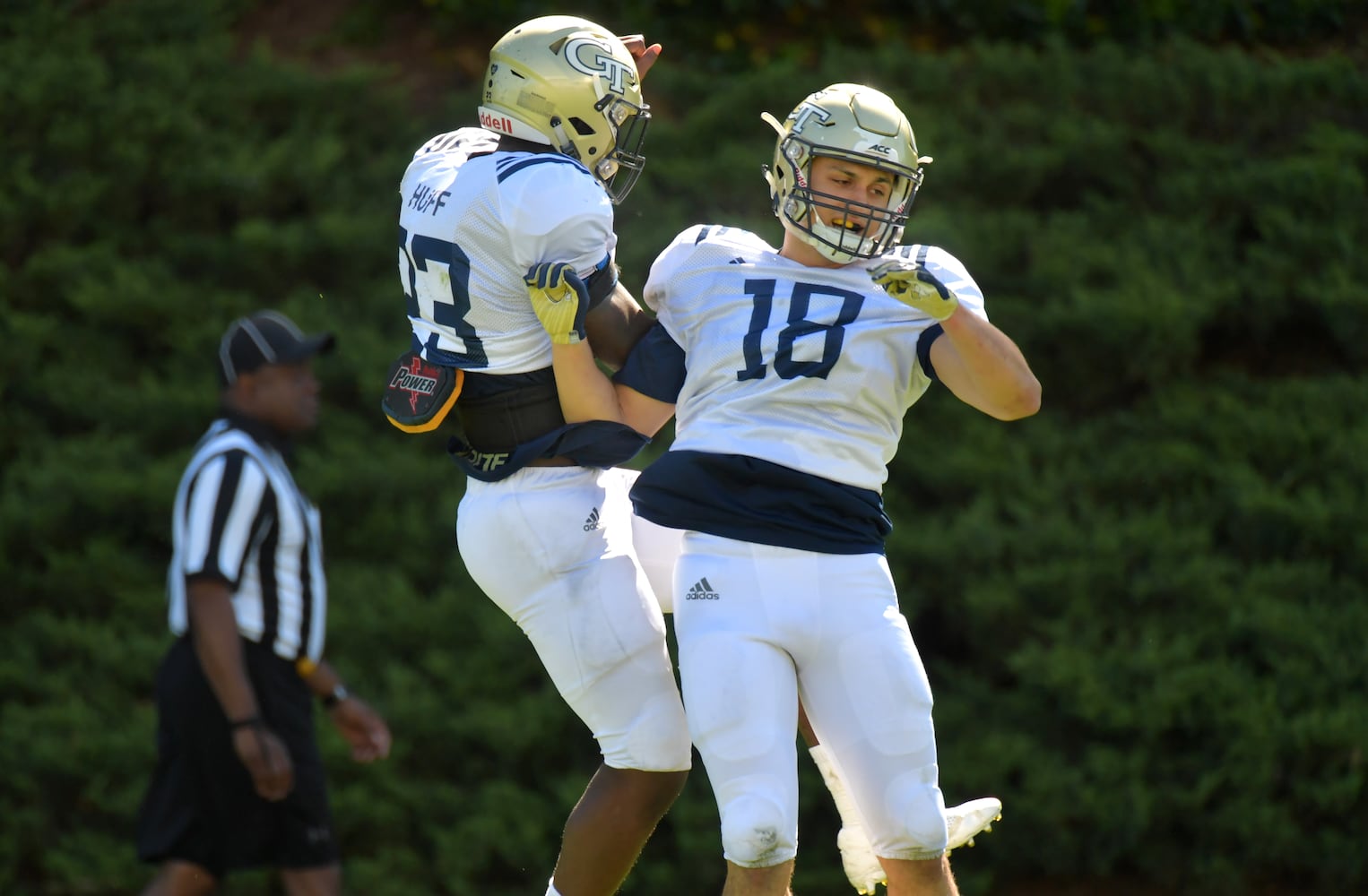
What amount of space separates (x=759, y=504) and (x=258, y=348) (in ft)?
8.17

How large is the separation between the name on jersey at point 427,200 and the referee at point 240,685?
1.70 meters

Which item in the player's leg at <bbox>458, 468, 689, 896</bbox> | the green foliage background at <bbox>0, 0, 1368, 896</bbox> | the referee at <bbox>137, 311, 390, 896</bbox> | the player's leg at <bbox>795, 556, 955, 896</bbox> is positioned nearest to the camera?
the player's leg at <bbox>795, 556, 955, 896</bbox>

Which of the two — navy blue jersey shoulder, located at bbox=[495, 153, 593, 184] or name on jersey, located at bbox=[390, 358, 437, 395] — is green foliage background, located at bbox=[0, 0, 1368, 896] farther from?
navy blue jersey shoulder, located at bbox=[495, 153, 593, 184]

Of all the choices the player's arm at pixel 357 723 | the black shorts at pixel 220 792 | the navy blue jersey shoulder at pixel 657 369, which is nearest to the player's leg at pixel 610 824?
the navy blue jersey shoulder at pixel 657 369

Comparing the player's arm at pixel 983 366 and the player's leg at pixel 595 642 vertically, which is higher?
the player's arm at pixel 983 366

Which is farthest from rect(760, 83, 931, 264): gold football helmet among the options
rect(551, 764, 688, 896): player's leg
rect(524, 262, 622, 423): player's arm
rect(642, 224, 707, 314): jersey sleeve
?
rect(551, 764, 688, 896): player's leg

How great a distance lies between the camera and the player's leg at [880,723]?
3.21 meters

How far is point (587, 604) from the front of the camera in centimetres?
343

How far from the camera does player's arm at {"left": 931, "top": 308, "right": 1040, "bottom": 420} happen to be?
10.6 ft

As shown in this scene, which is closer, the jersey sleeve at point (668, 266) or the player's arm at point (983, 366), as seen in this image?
the player's arm at point (983, 366)

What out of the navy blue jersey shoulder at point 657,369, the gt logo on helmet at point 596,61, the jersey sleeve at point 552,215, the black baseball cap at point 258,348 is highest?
the gt logo on helmet at point 596,61

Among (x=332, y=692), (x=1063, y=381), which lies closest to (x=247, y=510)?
(x=332, y=692)

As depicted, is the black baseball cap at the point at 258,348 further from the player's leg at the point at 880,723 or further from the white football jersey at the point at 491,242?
the player's leg at the point at 880,723

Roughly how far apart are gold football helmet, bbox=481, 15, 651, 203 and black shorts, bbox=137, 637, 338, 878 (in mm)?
2093
